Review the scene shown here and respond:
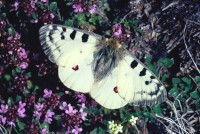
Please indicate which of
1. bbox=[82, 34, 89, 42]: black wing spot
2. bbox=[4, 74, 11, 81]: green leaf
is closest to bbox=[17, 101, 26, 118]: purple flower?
bbox=[4, 74, 11, 81]: green leaf

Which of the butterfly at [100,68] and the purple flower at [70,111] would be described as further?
the purple flower at [70,111]

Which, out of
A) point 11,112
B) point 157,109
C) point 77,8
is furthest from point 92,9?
point 11,112

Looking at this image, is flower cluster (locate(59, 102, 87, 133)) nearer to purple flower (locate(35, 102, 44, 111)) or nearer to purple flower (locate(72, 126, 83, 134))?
purple flower (locate(72, 126, 83, 134))

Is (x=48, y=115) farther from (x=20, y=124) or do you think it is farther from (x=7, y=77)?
(x=7, y=77)

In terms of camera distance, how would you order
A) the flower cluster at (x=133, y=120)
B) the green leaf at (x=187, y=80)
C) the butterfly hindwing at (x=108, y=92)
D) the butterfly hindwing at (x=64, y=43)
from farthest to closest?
the green leaf at (x=187, y=80), the flower cluster at (x=133, y=120), the butterfly hindwing at (x=108, y=92), the butterfly hindwing at (x=64, y=43)

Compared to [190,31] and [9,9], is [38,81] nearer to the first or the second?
[9,9]

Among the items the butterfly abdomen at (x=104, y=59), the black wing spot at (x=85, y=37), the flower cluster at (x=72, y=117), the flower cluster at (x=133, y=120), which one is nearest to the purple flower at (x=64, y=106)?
the flower cluster at (x=72, y=117)

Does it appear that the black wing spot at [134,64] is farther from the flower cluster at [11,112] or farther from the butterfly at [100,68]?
the flower cluster at [11,112]

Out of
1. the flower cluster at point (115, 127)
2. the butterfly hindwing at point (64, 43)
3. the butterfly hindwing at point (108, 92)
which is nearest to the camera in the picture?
the butterfly hindwing at point (64, 43)

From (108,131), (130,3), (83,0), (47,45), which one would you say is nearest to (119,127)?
(108,131)
